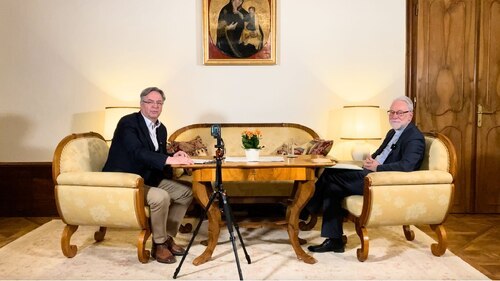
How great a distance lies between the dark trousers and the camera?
3.06 m

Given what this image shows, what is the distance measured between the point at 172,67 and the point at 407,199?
282 centimetres

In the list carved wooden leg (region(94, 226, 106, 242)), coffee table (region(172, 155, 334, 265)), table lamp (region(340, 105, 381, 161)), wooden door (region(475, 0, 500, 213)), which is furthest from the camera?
wooden door (region(475, 0, 500, 213))

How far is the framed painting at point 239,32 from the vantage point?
460cm

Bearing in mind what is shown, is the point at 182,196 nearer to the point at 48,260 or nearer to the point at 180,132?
the point at 48,260

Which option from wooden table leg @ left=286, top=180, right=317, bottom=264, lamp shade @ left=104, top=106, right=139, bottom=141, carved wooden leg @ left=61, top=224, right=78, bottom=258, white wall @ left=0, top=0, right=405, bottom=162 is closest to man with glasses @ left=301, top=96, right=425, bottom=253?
wooden table leg @ left=286, top=180, right=317, bottom=264

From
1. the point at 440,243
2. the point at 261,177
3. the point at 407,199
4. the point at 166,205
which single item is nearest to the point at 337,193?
the point at 407,199

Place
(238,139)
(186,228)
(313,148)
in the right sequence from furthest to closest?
(238,139)
(313,148)
(186,228)

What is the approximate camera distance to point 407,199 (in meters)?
2.83

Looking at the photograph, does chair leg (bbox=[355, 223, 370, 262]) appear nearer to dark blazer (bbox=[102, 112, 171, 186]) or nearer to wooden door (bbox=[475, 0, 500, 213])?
dark blazer (bbox=[102, 112, 171, 186])

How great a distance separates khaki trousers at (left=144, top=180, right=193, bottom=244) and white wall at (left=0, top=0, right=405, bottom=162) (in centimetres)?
153

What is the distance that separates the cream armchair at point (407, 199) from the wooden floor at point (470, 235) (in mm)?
282

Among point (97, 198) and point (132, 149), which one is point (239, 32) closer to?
point (132, 149)

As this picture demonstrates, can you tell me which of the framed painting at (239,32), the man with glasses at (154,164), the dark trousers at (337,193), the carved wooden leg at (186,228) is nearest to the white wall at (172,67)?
the framed painting at (239,32)

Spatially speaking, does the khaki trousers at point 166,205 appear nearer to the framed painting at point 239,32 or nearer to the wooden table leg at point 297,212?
the wooden table leg at point 297,212
